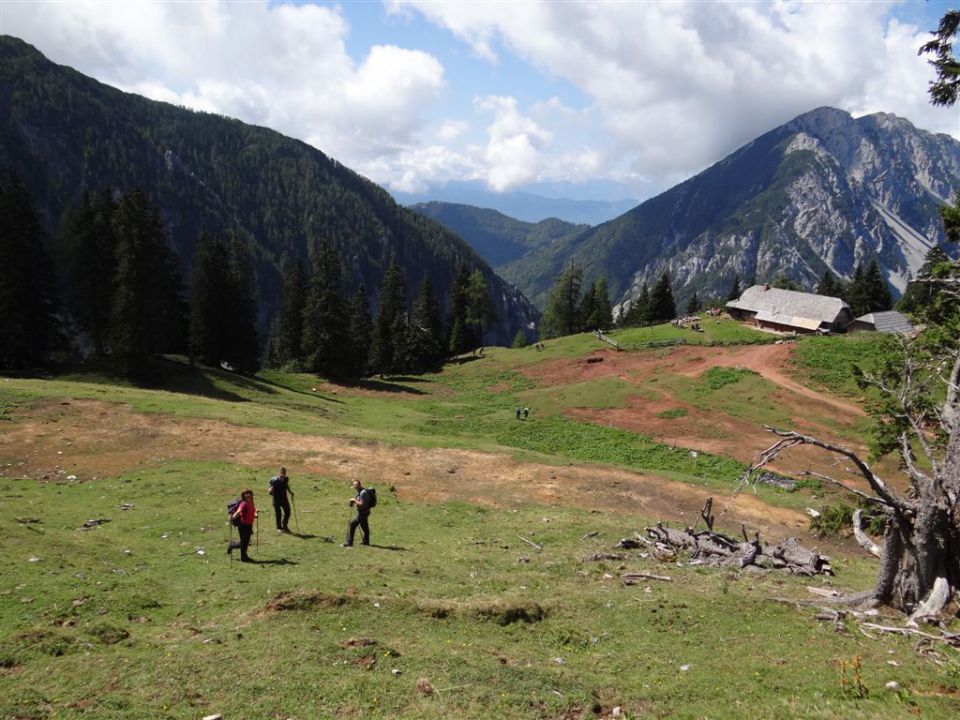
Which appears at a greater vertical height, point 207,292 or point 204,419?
point 207,292

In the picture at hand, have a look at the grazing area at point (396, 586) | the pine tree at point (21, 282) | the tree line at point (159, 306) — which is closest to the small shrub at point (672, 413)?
the grazing area at point (396, 586)

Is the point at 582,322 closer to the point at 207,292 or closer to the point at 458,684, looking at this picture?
the point at 207,292

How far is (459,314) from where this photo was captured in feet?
322

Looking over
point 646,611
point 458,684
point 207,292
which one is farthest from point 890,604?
point 207,292

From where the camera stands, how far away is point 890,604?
13547mm

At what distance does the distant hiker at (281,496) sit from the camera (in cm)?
1886

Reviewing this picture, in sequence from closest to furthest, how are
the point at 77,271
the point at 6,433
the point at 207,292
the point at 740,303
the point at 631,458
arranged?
the point at 6,433
the point at 631,458
the point at 77,271
the point at 207,292
the point at 740,303

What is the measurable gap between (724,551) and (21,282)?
54.8m

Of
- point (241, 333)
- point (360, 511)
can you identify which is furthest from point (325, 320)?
point (360, 511)

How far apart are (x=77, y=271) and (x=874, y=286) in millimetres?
116087

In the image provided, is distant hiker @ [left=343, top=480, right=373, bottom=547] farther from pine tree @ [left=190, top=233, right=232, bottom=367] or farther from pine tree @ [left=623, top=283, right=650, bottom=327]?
pine tree @ [left=623, top=283, right=650, bottom=327]

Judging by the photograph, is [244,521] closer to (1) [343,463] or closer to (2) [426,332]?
(1) [343,463]

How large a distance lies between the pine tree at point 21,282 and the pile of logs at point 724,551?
1974 inches

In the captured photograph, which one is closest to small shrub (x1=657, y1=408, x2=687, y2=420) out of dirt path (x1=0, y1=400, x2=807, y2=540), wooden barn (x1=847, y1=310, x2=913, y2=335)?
dirt path (x1=0, y1=400, x2=807, y2=540)
